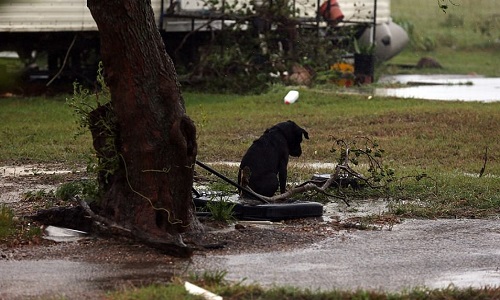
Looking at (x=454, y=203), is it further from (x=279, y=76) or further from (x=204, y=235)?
(x=279, y=76)

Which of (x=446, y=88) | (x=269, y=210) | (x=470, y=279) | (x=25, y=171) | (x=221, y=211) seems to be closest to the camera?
(x=470, y=279)

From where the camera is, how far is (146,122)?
7289 millimetres

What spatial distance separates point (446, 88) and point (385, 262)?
15375 millimetres

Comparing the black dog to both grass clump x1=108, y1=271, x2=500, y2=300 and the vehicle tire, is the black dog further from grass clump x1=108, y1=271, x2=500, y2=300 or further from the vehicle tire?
grass clump x1=108, y1=271, x2=500, y2=300

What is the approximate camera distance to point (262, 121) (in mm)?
15227

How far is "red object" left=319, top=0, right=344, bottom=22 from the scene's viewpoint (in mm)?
22469

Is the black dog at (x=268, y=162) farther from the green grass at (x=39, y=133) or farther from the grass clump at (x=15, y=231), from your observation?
the green grass at (x=39, y=133)

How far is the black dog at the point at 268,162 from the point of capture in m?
8.62

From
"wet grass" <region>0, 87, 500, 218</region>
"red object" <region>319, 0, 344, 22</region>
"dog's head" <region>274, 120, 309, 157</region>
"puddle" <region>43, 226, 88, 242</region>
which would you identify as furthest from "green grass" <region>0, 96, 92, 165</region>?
"red object" <region>319, 0, 344, 22</region>

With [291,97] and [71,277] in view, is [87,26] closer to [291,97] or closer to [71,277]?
[291,97]

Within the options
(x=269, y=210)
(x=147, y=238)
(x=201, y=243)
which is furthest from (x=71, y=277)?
(x=269, y=210)

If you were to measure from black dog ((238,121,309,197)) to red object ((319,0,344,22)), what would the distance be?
44.3 ft

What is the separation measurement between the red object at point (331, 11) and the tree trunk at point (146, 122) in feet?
49.8

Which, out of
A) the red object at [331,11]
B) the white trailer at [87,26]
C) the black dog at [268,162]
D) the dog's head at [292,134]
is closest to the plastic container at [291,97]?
the white trailer at [87,26]
